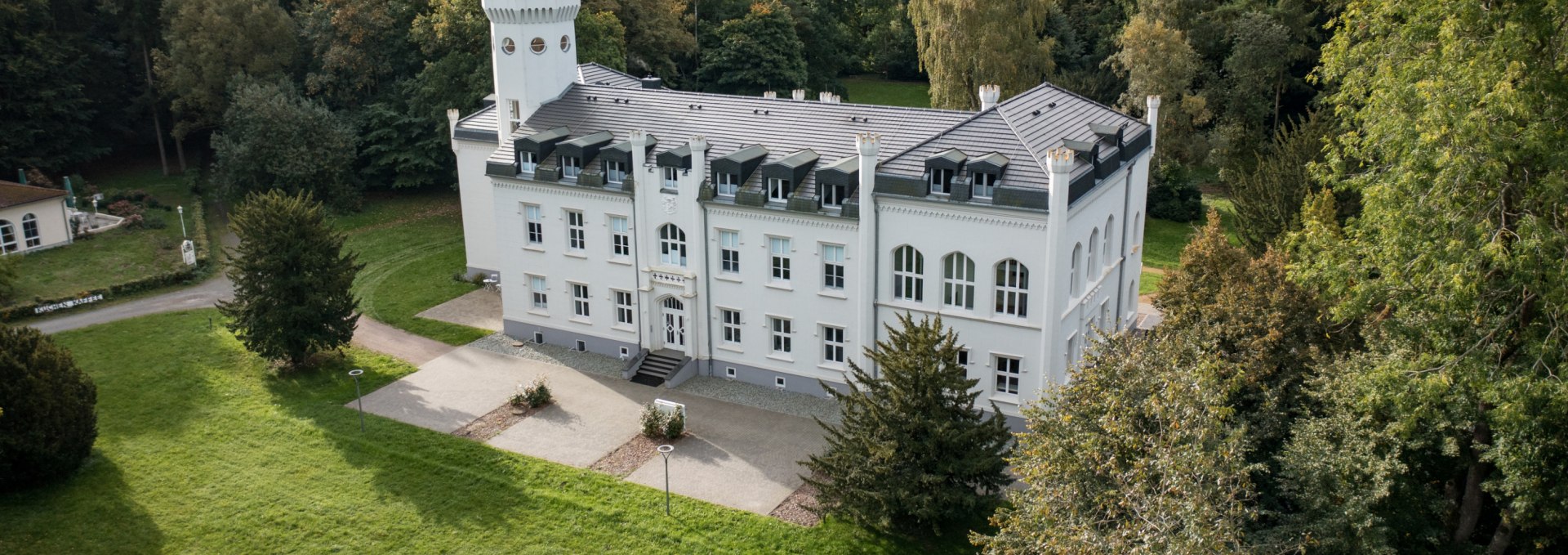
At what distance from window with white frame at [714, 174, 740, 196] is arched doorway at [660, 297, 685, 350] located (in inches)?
189

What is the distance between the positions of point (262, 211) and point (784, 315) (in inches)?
736

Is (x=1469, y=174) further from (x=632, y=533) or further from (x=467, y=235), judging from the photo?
(x=467, y=235)

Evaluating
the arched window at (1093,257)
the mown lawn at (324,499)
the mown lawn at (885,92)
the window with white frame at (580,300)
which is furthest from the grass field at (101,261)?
the mown lawn at (885,92)

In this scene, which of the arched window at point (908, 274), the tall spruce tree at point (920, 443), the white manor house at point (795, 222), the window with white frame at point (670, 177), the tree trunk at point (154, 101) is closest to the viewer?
the tall spruce tree at point (920, 443)

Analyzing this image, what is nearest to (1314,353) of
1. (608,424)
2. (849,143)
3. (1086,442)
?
(1086,442)

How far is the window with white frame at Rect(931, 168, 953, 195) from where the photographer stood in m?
36.7

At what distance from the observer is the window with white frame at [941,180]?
36656mm

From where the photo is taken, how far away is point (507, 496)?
112 feet

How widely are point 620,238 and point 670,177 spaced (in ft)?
11.2

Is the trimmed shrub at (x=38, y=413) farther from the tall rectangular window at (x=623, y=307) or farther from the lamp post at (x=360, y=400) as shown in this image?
the tall rectangular window at (x=623, y=307)

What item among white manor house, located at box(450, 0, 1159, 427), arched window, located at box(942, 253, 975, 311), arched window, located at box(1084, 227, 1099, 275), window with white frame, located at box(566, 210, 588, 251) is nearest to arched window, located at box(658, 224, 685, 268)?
white manor house, located at box(450, 0, 1159, 427)

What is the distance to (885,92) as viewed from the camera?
98.8m

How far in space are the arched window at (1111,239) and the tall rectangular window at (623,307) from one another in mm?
17346

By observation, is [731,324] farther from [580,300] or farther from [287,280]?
[287,280]
